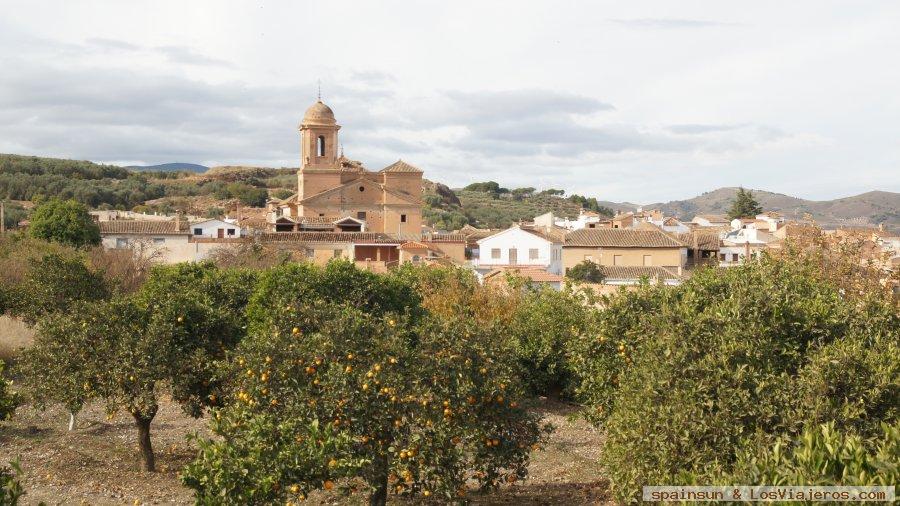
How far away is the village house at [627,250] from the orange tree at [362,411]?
157 ft

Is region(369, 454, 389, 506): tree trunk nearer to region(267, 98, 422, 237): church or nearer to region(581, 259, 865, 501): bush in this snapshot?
region(581, 259, 865, 501): bush

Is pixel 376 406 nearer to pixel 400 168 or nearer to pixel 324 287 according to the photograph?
pixel 324 287

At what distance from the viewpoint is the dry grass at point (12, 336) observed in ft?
84.1

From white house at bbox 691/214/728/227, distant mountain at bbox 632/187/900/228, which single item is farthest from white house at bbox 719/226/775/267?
distant mountain at bbox 632/187/900/228

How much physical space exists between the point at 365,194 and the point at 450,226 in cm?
2635

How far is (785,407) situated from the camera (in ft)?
29.5

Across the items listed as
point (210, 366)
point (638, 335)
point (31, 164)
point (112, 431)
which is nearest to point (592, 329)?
point (638, 335)

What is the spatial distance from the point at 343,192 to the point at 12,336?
43.5 meters

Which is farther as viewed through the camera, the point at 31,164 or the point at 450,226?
the point at 31,164

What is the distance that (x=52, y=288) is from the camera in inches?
1056

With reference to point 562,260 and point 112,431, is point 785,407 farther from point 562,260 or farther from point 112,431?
point 562,260

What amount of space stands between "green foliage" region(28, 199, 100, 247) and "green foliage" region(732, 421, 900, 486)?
1857 inches

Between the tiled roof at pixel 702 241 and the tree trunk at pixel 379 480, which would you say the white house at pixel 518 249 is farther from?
the tree trunk at pixel 379 480

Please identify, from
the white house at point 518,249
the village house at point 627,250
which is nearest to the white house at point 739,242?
the village house at point 627,250
